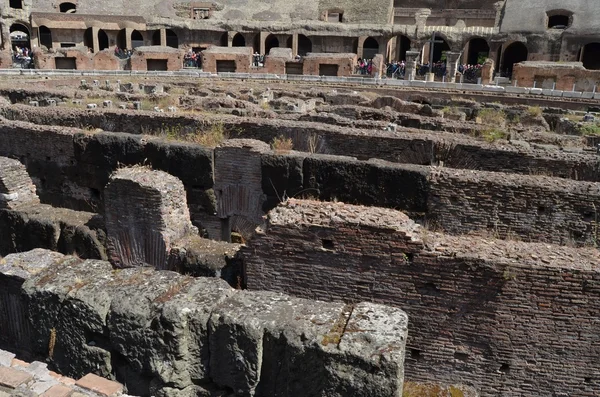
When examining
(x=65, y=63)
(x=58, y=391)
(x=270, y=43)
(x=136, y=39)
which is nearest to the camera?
(x=58, y=391)

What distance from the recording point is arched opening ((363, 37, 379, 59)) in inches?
1310

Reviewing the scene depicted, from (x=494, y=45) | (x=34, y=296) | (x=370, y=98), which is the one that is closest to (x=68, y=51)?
(x=370, y=98)

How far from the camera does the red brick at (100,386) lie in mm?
3395

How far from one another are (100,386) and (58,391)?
24cm

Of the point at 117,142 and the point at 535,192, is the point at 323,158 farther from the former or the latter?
the point at 117,142

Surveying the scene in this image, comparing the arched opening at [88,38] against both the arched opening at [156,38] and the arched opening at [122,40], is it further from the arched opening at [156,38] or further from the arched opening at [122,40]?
the arched opening at [156,38]

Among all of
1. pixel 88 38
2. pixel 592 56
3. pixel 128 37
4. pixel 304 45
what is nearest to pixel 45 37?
pixel 88 38

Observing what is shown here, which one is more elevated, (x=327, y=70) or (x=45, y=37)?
(x=45, y=37)

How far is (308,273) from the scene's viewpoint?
5129 mm

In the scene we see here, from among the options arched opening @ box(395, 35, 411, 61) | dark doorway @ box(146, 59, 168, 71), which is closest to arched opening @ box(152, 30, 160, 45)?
dark doorway @ box(146, 59, 168, 71)

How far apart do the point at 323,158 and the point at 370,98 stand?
12.9m

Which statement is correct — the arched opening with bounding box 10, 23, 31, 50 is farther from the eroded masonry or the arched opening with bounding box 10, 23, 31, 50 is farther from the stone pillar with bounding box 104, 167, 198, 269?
the stone pillar with bounding box 104, 167, 198, 269

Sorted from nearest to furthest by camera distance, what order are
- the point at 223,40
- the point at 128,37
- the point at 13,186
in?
1. the point at 13,186
2. the point at 128,37
3. the point at 223,40

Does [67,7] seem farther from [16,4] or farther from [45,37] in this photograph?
[45,37]
